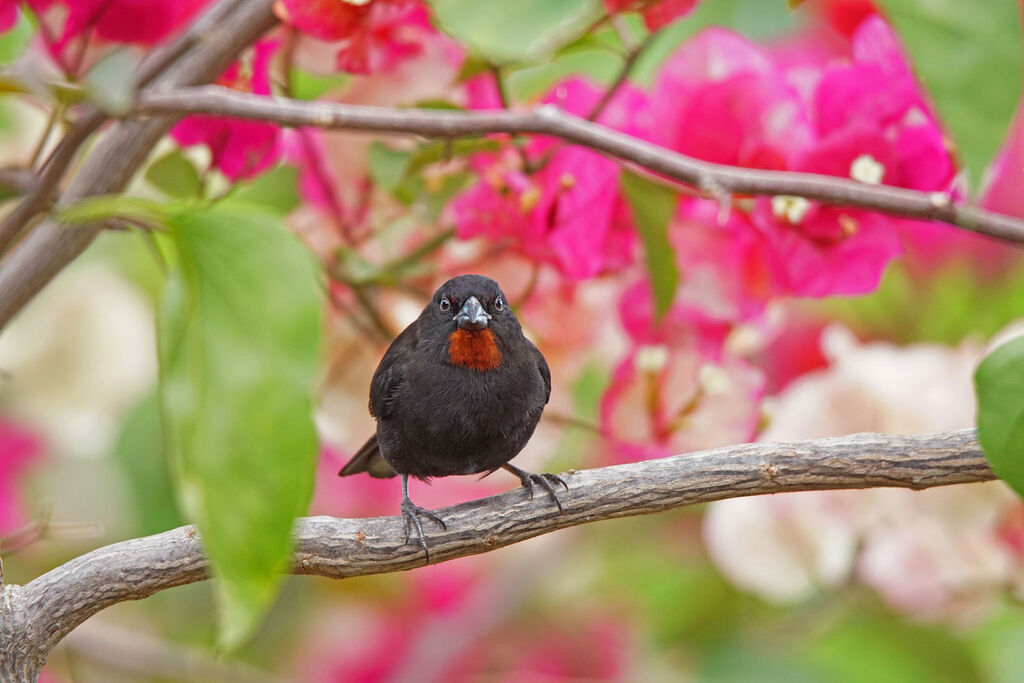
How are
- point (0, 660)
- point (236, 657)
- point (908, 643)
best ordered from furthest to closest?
point (236, 657), point (908, 643), point (0, 660)

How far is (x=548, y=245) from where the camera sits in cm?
78

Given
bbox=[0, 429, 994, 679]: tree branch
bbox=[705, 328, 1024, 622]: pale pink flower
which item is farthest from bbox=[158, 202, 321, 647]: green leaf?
bbox=[705, 328, 1024, 622]: pale pink flower

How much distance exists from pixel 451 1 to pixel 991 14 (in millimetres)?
253

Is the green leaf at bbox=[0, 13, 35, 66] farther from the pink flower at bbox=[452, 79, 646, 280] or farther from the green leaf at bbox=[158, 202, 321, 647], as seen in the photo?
the green leaf at bbox=[158, 202, 321, 647]

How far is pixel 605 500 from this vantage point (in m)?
0.65

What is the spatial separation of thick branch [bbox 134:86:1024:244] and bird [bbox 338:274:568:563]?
24cm

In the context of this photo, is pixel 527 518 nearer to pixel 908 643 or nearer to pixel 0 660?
pixel 0 660

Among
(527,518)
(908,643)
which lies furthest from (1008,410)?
(908,643)

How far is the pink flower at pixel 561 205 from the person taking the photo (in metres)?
0.75

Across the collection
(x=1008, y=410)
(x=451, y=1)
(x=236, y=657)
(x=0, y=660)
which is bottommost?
(x=236, y=657)

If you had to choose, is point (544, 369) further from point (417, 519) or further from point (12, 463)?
point (12, 463)

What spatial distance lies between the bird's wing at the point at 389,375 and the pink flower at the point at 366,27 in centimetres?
20

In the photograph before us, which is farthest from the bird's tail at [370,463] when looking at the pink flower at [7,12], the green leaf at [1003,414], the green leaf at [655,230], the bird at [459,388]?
the green leaf at [1003,414]

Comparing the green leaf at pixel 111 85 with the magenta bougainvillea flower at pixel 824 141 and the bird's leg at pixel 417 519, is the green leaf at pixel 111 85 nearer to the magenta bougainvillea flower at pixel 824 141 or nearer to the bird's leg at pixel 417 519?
the bird's leg at pixel 417 519
